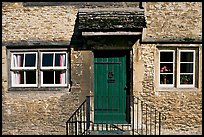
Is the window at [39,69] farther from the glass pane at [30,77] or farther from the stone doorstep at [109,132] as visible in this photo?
the stone doorstep at [109,132]

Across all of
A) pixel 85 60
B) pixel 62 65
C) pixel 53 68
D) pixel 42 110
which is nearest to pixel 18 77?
pixel 53 68

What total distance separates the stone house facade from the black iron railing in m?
0.18

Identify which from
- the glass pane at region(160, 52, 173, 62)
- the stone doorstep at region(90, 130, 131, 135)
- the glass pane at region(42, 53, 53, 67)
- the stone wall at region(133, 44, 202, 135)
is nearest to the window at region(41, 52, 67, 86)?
the glass pane at region(42, 53, 53, 67)

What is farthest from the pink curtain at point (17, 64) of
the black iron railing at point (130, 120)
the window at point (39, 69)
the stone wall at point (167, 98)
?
the stone wall at point (167, 98)

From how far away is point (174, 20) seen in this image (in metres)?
10.0

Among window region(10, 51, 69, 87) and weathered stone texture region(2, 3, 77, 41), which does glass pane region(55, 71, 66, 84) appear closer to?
window region(10, 51, 69, 87)

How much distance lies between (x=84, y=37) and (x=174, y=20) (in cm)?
287

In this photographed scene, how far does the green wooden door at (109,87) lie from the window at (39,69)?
1068 mm

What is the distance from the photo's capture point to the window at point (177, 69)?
10.2m

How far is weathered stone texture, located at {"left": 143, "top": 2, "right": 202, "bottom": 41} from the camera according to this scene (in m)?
10.0

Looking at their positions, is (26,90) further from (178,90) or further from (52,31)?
(178,90)

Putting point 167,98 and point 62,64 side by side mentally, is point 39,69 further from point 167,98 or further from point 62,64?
point 167,98

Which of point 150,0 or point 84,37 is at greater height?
point 150,0

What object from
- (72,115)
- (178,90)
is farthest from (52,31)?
(178,90)
